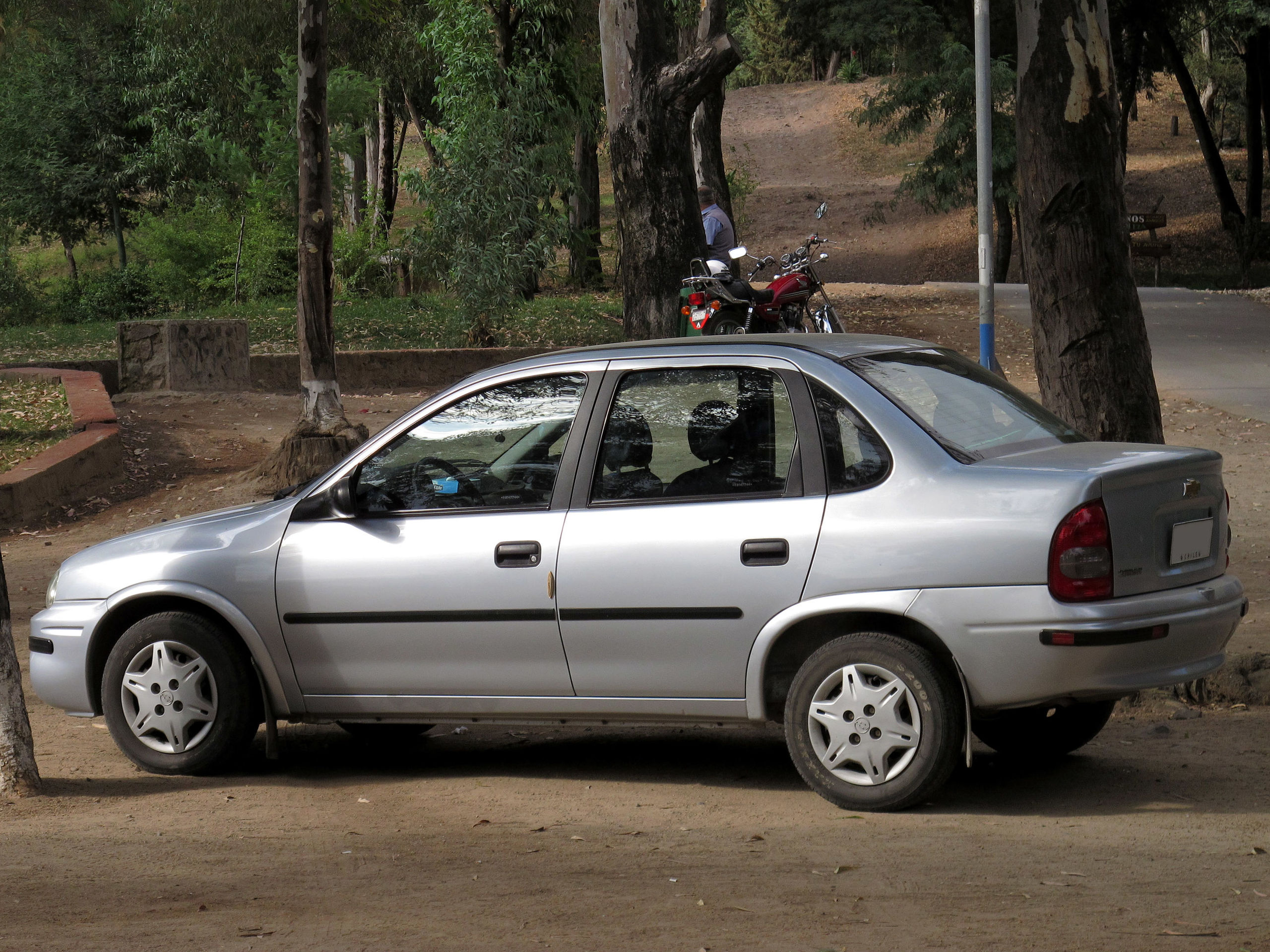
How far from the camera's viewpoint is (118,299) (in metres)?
32.4

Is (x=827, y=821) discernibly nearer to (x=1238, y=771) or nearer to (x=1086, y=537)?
(x=1086, y=537)

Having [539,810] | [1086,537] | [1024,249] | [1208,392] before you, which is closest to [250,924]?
[539,810]

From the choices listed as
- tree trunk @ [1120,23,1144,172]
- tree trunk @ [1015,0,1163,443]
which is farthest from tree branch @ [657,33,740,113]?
tree trunk @ [1120,23,1144,172]

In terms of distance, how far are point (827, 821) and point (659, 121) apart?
9.70 metres

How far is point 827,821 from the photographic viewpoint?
4.91m

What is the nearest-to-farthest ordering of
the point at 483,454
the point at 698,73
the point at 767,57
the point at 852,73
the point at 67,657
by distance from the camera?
the point at 483,454, the point at 67,657, the point at 698,73, the point at 852,73, the point at 767,57

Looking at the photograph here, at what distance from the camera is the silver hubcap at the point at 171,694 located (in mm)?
5723

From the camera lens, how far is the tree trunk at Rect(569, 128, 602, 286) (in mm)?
30750

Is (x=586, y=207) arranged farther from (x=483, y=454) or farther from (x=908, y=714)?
(x=908, y=714)

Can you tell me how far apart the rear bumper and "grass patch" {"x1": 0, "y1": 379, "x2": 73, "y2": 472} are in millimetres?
10747

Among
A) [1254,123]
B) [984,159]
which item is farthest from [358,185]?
[1254,123]

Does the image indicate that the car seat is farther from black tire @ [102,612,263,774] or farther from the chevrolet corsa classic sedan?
black tire @ [102,612,263,774]

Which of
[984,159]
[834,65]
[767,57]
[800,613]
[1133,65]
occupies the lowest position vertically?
[800,613]

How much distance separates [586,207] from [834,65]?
59283 millimetres
